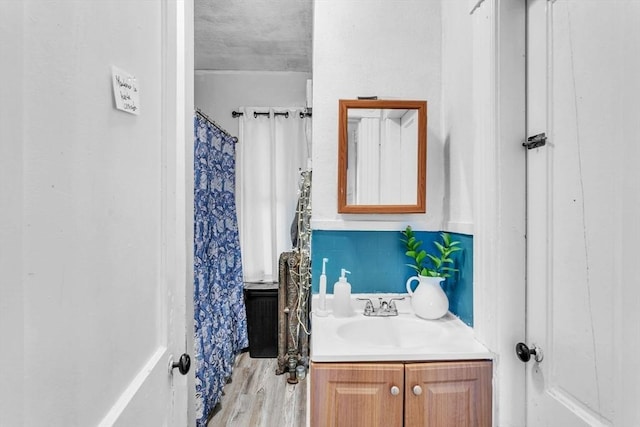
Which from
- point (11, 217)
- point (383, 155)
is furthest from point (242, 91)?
point (11, 217)

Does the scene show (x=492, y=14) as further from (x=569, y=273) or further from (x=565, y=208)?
(x=569, y=273)

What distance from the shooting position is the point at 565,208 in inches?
38.9

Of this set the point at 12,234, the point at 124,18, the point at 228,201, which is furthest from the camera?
the point at 228,201

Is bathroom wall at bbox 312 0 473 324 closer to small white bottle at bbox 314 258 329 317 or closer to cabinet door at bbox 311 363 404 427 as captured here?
small white bottle at bbox 314 258 329 317

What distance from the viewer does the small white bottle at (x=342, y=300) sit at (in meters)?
1.62

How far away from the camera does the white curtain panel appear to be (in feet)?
11.3

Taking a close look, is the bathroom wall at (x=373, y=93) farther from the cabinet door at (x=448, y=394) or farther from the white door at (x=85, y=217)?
the white door at (x=85, y=217)

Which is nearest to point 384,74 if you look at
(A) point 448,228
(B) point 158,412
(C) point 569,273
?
(A) point 448,228

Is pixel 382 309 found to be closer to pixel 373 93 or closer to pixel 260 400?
pixel 373 93

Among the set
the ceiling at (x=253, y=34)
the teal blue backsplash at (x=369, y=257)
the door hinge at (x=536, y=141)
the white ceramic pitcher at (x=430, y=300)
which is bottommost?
the white ceramic pitcher at (x=430, y=300)

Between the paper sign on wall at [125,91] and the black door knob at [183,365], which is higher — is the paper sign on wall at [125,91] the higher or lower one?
the higher one

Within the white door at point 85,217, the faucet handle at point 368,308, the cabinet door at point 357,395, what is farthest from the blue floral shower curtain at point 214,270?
the white door at point 85,217

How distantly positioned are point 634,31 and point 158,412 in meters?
1.29

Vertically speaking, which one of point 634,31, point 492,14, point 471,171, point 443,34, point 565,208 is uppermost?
point 443,34
